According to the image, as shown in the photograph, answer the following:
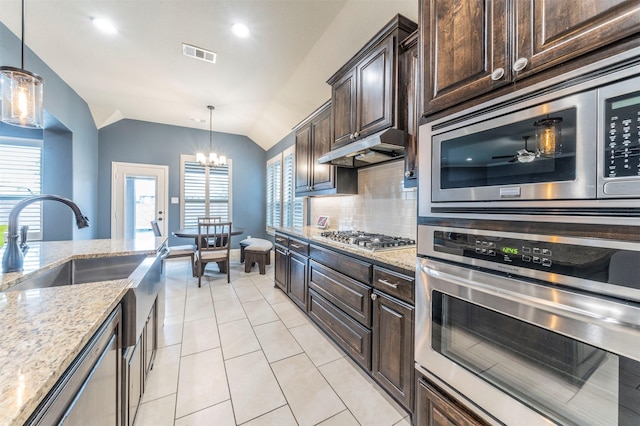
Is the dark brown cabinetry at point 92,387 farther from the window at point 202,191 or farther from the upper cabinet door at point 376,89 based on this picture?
the window at point 202,191

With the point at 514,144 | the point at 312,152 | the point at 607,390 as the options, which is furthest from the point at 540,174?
the point at 312,152

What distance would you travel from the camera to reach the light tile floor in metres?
1.46

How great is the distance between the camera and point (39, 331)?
2.22 feet

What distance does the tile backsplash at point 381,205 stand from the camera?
A: 227 centimetres

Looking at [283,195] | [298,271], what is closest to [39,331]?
[298,271]

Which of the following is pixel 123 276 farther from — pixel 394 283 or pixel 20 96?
A: pixel 394 283

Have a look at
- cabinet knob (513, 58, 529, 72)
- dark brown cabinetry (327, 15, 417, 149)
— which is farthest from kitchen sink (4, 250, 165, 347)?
dark brown cabinetry (327, 15, 417, 149)

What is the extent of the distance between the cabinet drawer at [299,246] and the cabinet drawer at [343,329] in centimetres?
42

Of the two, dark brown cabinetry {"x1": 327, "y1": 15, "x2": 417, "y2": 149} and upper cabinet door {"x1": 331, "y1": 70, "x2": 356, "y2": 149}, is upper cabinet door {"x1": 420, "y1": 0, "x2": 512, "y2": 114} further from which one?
upper cabinet door {"x1": 331, "y1": 70, "x2": 356, "y2": 149}

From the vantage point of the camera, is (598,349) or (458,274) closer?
(598,349)

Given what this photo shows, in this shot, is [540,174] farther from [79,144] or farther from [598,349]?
[79,144]

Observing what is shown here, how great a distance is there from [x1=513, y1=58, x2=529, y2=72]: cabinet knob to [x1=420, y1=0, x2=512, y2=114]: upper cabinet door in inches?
1.3

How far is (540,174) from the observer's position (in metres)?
0.81

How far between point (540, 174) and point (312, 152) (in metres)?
2.62
